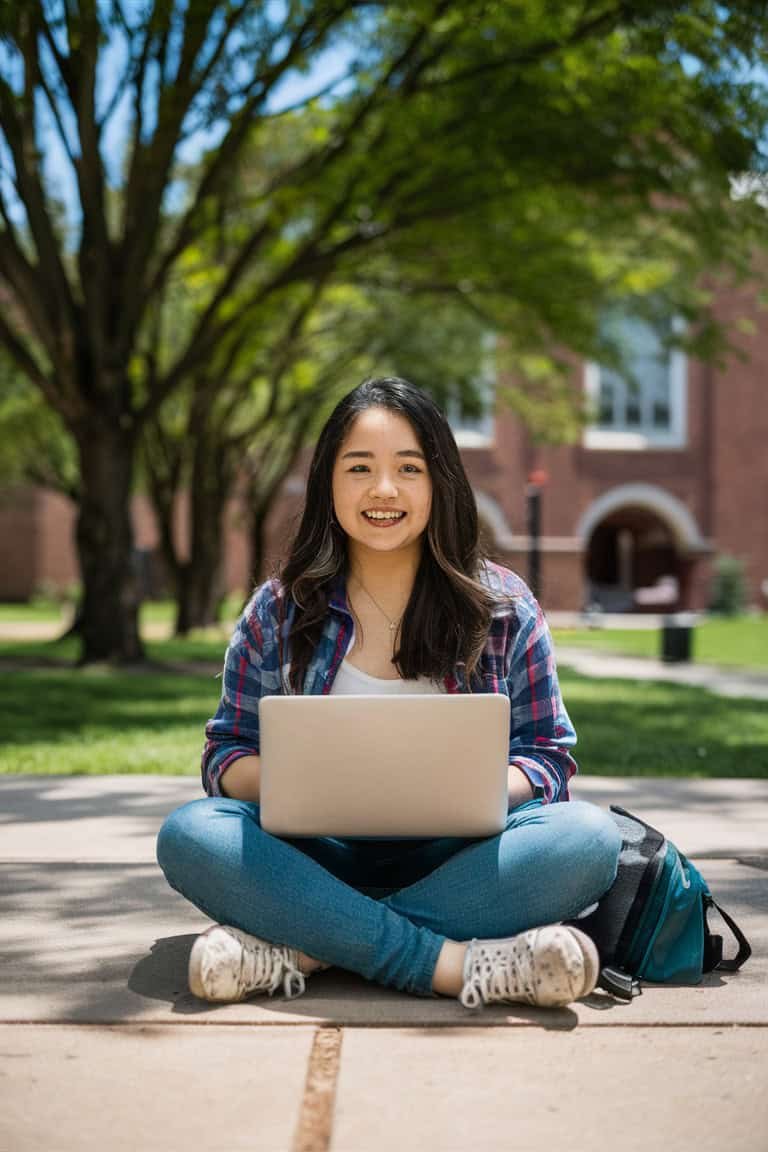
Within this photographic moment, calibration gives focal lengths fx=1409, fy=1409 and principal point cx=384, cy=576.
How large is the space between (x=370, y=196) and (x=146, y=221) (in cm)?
216

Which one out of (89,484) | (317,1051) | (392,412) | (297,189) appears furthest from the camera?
(89,484)

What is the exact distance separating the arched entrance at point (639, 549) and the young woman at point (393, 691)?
32.6 meters

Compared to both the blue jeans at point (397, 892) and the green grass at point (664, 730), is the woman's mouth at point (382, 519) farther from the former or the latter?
the green grass at point (664, 730)

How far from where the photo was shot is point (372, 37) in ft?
39.1

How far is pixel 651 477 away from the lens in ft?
131

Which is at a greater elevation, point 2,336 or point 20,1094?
→ point 2,336

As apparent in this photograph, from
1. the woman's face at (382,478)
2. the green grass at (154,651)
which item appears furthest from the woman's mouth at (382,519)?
the green grass at (154,651)

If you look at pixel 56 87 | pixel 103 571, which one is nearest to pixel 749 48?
pixel 56 87

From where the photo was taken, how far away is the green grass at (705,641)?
742 inches

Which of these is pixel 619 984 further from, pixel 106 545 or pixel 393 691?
pixel 106 545

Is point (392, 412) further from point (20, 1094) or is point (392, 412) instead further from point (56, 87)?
point (56, 87)

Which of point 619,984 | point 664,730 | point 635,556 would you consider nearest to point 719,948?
point 619,984

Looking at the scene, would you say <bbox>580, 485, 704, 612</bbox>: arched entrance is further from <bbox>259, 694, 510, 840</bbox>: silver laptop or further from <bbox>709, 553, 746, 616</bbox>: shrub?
<bbox>259, 694, 510, 840</bbox>: silver laptop

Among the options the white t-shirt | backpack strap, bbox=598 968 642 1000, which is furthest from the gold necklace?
backpack strap, bbox=598 968 642 1000
